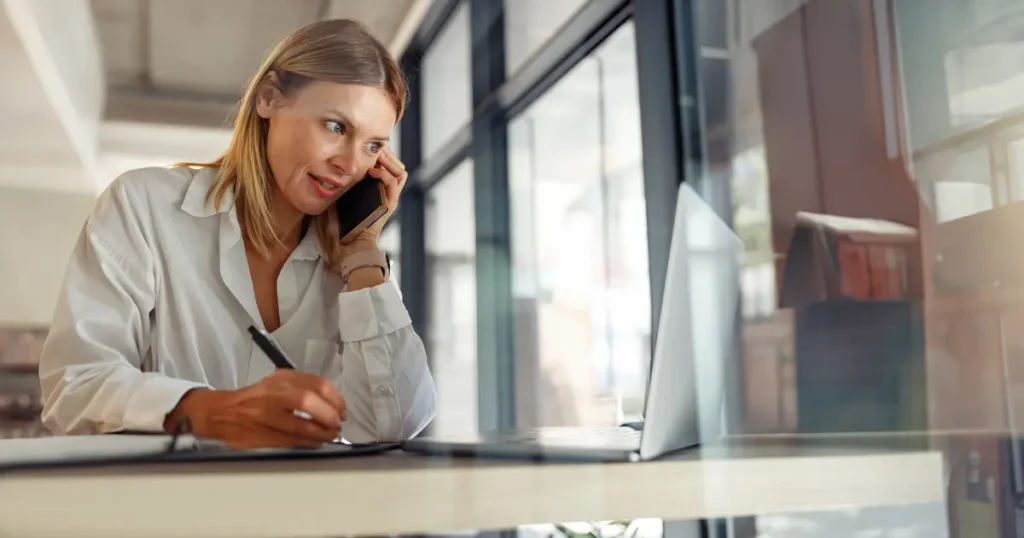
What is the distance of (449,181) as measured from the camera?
124 cm

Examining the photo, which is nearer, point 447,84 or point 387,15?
point 387,15

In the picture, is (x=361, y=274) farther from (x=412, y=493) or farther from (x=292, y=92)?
(x=412, y=493)

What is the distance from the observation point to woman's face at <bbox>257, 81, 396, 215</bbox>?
0.64m

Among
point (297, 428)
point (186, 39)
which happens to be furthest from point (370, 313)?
point (186, 39)

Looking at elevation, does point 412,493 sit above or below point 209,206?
below

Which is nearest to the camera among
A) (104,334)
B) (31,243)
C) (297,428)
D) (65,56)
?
(297,428)

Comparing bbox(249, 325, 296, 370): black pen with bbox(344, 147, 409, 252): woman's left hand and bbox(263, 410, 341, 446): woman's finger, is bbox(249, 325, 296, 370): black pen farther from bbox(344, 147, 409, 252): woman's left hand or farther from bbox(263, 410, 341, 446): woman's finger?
bbox(263, 410, 341, 446): woman's finger

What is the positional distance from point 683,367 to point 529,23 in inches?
35.0

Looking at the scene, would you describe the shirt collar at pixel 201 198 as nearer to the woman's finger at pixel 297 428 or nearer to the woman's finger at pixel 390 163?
the woman's finger at pixel 390 163

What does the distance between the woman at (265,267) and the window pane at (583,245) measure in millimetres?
380

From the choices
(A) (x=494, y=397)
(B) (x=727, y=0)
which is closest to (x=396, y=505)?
(B) (x=727, y=0)

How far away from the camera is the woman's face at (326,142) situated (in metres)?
0.64

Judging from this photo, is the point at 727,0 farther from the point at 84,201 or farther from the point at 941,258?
the point at 84,201

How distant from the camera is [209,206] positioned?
64 centimetres
